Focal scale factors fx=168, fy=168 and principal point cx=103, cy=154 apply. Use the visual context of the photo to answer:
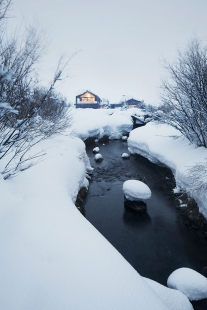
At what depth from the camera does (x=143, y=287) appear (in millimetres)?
2729

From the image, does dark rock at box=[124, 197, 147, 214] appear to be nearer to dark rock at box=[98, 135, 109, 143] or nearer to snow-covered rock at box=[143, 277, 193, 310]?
snow-covered rock at box=[143, 277, 193, 310]

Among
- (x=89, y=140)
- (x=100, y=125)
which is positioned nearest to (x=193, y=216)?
(x=89, y=140)

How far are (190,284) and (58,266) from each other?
12.0 feet

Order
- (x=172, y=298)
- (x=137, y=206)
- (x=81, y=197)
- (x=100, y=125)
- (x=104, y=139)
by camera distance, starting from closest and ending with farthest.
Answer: (x=172, y=298) → (x=137, y=206) → (x=81, y=197) → (x=104, y=139) → (x=100, y=125)

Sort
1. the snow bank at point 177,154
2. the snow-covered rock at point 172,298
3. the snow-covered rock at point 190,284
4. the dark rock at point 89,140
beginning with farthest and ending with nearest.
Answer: the dark rock at point 89,140 → the snow bank at point 177,154 → the snow-covered rock at point 190,284 → the snow-covered rock at point 172,298

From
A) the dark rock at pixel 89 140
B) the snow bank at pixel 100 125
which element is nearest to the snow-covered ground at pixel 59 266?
the snow bank at pixel 100 125

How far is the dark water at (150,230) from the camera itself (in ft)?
19.2

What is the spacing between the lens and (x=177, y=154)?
11.6 meters

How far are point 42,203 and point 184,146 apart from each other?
35.3 feet

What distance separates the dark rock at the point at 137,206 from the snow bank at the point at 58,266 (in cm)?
477

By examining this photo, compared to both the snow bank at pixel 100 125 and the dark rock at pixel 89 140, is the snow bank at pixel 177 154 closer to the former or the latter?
the dark rock at pixel 89 140

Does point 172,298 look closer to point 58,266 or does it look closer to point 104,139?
point 58,266

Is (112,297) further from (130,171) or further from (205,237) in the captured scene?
(130,171)

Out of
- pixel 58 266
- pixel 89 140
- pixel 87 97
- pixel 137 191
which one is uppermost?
pixel 87 97
